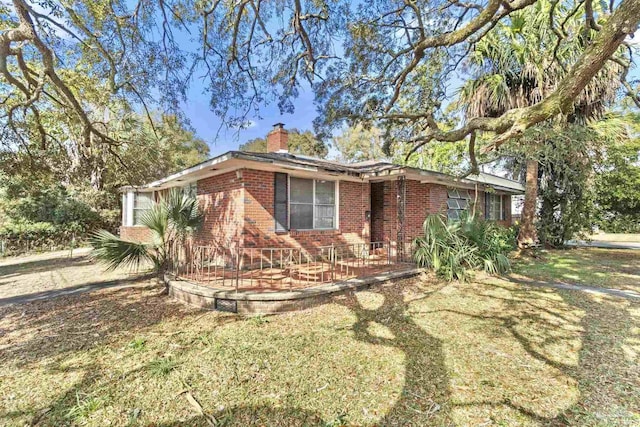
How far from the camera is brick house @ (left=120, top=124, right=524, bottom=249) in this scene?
7.57m

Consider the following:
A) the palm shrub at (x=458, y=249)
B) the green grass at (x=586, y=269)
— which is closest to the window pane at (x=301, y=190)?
the palm shrub at (x=458, y=249)

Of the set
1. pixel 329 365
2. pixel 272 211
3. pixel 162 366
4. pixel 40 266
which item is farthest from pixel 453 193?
pixel 40 266

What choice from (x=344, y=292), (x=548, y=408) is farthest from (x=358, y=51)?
(x=548, y=408)

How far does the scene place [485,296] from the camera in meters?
6.03

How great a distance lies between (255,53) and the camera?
27.3 feet

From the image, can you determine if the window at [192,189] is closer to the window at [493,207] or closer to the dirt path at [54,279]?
the dirt path at [54,279]

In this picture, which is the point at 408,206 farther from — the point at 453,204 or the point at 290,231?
the point at 290,231

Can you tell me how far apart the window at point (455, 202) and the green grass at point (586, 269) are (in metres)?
2.70

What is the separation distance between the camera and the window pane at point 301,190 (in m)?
8.52

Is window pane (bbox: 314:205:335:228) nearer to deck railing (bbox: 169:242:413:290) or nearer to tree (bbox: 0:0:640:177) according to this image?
deck railing (bbox: 169:242:413:290)

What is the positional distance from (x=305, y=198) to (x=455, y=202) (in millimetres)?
6577

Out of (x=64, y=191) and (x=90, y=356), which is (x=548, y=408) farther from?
(x=64, y=191)

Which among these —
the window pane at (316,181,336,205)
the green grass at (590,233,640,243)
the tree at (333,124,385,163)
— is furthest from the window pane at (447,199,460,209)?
the tree at (333,124,385,163)

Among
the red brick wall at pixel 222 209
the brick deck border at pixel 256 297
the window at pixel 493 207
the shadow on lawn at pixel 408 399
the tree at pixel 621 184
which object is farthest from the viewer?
the window at pixel 493 207
